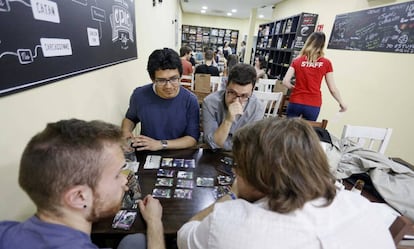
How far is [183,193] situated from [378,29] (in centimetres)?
354

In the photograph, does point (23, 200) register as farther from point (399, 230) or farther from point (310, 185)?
point (399, 230)

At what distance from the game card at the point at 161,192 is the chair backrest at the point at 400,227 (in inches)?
34.1

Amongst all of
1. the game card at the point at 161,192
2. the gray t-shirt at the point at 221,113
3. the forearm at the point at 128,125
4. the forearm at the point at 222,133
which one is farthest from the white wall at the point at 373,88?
the forearm at the point at 128,125

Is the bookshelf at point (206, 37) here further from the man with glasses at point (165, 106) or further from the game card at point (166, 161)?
the game card at point (166, 161)

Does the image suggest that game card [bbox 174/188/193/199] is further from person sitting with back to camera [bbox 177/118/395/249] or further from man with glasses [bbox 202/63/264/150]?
man with glasses [bbox 202/63/264/150]

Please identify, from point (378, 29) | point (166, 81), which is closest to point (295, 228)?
point (166, 81)

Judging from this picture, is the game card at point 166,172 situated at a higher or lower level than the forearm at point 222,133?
lower

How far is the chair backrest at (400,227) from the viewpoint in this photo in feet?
2.39

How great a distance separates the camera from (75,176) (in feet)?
1.75

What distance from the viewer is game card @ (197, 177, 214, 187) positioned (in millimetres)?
1011

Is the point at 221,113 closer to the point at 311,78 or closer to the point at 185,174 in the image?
the point at 185,174

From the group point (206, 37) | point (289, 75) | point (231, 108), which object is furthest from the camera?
point (206, 37)

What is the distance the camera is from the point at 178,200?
0.90 metres

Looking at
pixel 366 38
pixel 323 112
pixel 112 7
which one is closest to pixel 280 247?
pixel 112 7
